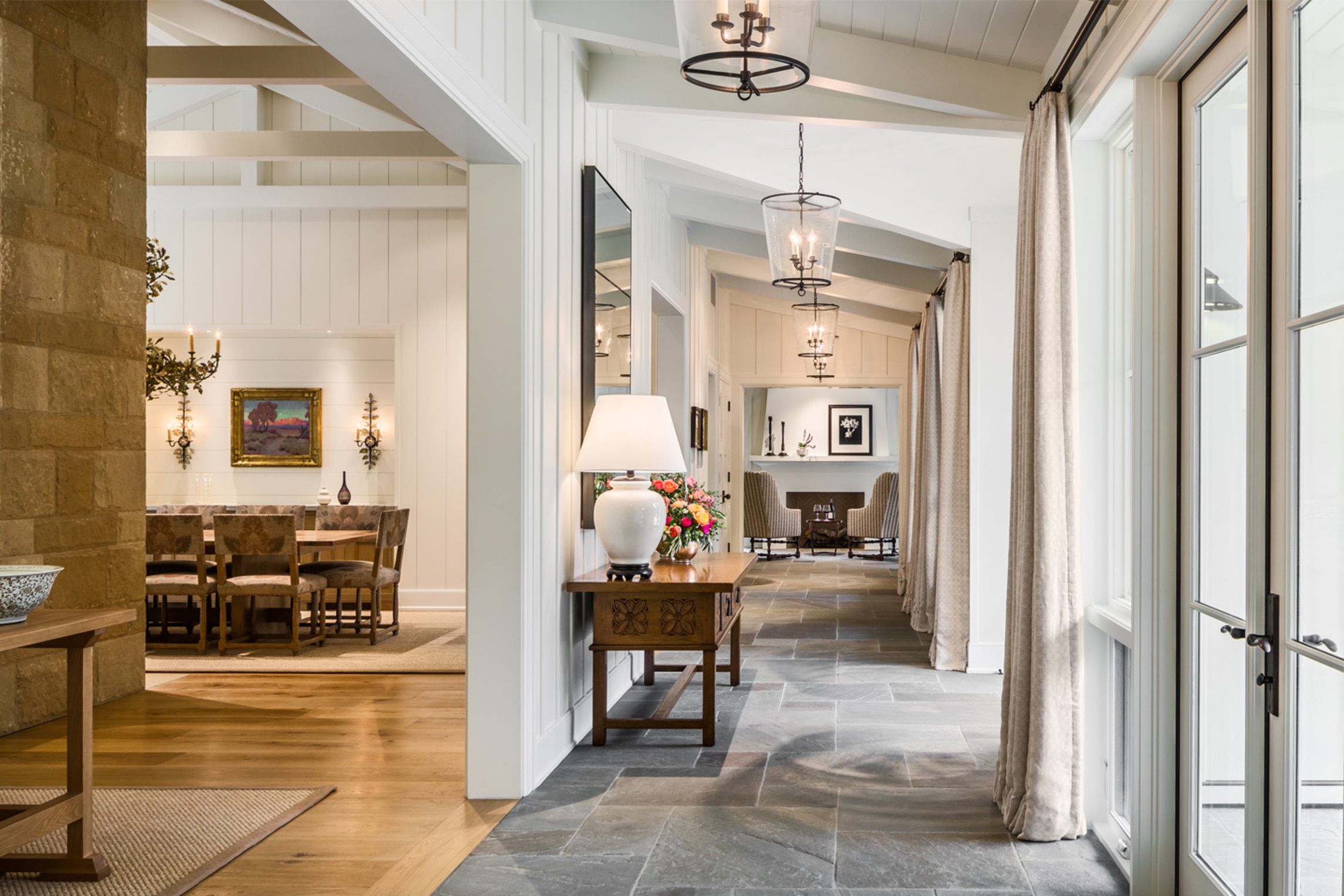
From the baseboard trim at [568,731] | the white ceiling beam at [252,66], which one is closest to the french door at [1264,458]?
the baseboard trim at [568,731]

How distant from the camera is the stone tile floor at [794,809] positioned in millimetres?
3141

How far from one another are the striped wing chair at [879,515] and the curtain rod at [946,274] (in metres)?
4.88

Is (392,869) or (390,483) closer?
(392,869)

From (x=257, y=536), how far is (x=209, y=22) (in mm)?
3373

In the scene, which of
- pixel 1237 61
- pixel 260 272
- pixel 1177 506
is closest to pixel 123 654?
pixel 260 272

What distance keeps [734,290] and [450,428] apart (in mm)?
5179

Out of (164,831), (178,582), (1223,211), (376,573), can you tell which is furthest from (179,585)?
(1223,211)

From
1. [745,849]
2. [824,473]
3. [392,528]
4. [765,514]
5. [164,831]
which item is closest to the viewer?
[745,849]

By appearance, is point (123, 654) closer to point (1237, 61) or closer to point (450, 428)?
point (450, 428)

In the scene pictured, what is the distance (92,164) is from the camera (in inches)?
214

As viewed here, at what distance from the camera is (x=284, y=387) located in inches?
365

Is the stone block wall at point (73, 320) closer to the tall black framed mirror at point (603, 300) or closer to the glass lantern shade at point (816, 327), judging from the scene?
the tall black framed mirror at point (603, 300)

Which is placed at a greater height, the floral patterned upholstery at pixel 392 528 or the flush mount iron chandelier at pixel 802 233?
the flush mount iron chandelier at pixel 802 233

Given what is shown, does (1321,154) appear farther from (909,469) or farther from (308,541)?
(909,469)
